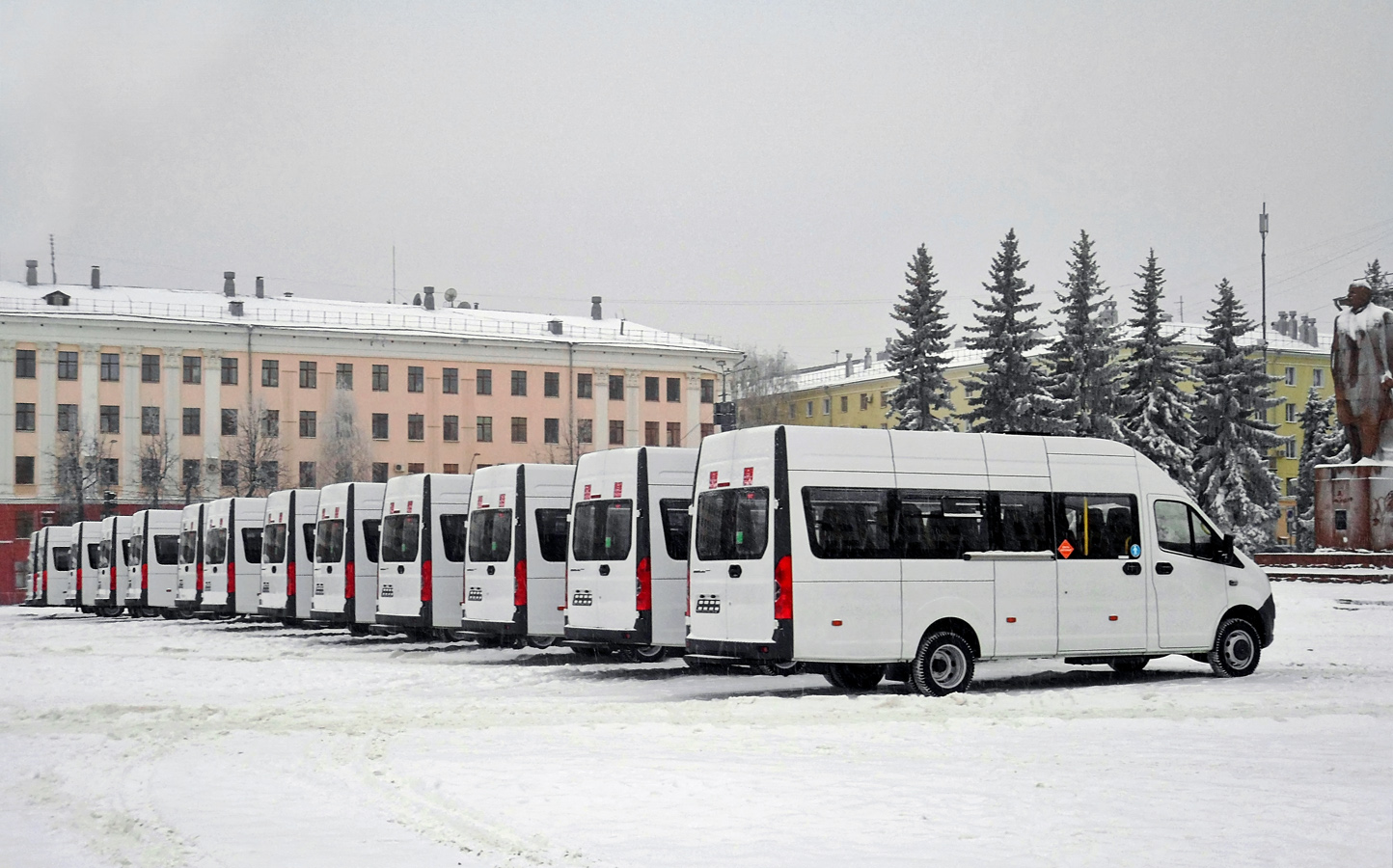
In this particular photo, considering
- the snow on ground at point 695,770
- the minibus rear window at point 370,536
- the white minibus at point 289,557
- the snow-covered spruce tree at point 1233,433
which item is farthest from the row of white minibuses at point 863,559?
the snow-covered spruce tree at point 1233,433

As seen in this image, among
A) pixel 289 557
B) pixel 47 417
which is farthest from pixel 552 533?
pixel 47 417

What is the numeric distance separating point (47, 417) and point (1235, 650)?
2686 inches

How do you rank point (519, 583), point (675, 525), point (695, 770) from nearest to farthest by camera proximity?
point (695, 770) → point (675, 525) → point (519, 583)

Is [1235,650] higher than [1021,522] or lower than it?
lower

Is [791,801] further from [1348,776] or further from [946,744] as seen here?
[1348,776]

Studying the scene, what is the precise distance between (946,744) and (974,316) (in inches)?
1854

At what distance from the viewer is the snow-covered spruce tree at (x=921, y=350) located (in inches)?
2410

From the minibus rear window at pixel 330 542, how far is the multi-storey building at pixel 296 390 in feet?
157

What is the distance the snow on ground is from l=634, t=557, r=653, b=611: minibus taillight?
88 cm

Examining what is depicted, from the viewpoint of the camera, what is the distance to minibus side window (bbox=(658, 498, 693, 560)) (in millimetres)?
19375

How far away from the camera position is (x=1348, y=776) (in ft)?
35.2

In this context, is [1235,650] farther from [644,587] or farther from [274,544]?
[274,544]

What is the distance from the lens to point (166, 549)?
4003cm

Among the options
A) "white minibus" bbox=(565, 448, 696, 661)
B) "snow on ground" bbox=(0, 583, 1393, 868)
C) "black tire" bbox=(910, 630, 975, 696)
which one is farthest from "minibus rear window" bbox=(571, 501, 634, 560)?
"black tire" bbox=(910, 630, 975, 696)
